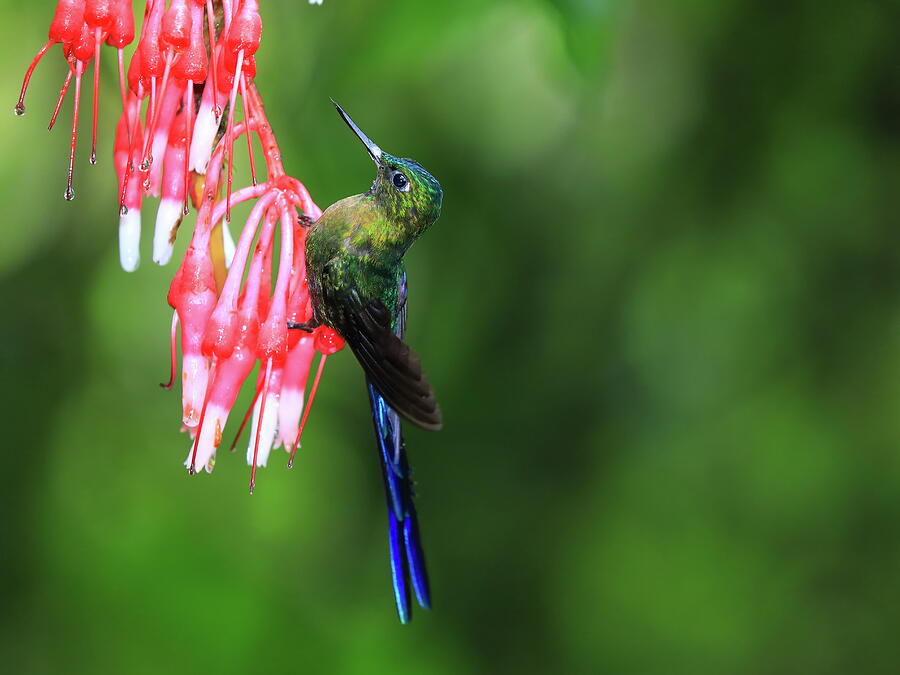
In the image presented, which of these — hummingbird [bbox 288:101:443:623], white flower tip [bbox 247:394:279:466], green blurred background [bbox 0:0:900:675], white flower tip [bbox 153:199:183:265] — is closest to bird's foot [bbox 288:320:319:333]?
hummingbird [bbox 288:101:443:623]

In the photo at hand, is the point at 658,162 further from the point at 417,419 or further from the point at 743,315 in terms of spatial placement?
the point at 417,419

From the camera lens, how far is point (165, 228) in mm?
1537

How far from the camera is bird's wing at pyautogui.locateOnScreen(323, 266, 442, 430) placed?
54.2 inches

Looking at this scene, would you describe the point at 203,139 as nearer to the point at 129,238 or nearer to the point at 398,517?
the point at 129,238

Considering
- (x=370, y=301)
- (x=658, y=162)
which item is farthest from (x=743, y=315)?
(x=370, y=301)

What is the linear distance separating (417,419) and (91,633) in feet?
7.35

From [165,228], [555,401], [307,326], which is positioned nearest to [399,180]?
[307,326]

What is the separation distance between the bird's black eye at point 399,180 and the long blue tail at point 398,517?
0.35 m

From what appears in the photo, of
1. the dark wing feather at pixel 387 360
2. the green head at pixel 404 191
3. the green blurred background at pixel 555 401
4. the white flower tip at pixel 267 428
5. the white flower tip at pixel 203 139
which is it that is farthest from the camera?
the green blurred background at pixel 555 401

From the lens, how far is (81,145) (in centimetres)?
306

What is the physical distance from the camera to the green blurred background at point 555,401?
311cm

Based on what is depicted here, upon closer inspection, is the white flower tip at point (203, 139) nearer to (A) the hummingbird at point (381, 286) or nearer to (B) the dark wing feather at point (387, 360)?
(A) the hummingbird at point (381, 286)

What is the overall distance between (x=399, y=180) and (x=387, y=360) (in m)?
0.38

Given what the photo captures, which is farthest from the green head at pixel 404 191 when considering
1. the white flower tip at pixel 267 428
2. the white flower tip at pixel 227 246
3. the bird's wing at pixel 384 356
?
the white flower tip at pixel 267 428
